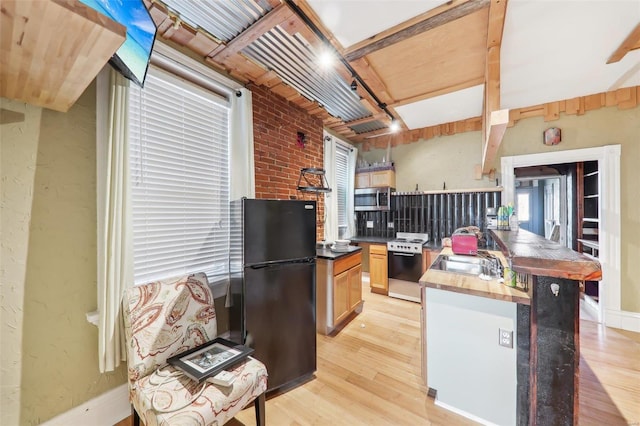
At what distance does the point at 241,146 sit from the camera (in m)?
2.30

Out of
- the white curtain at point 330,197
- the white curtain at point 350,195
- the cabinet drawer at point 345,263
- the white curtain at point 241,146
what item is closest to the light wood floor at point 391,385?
the cabinet drawer at point 345,263

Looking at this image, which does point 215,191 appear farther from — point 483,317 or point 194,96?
point 483,317

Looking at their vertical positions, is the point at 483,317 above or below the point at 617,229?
Answer: below

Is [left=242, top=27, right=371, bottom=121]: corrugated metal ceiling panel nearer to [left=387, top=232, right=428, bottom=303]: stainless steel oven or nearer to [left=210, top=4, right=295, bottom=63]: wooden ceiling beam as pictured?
[left=210, top=4, right=295, bottom=63]: wooden ceiling beam

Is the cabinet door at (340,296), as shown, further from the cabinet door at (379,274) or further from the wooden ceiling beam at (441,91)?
the wooden ceiling beam at (441,91)

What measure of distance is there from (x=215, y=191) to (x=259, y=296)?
1120mm

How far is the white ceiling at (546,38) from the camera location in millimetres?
1566

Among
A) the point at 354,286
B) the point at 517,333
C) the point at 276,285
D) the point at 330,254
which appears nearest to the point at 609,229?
the point at 517,333

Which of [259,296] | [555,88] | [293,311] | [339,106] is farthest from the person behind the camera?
[339,106]

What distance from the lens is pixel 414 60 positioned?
85.0 inches

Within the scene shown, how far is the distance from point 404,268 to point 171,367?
3.12 metres

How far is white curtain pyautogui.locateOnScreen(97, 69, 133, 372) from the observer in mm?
1459

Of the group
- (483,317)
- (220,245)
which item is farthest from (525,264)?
(220,245)

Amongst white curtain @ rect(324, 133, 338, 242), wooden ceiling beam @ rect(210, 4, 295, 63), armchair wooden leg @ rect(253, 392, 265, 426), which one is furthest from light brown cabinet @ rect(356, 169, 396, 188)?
armchair wooden leg @ rect(253, 392, 265, 426)
